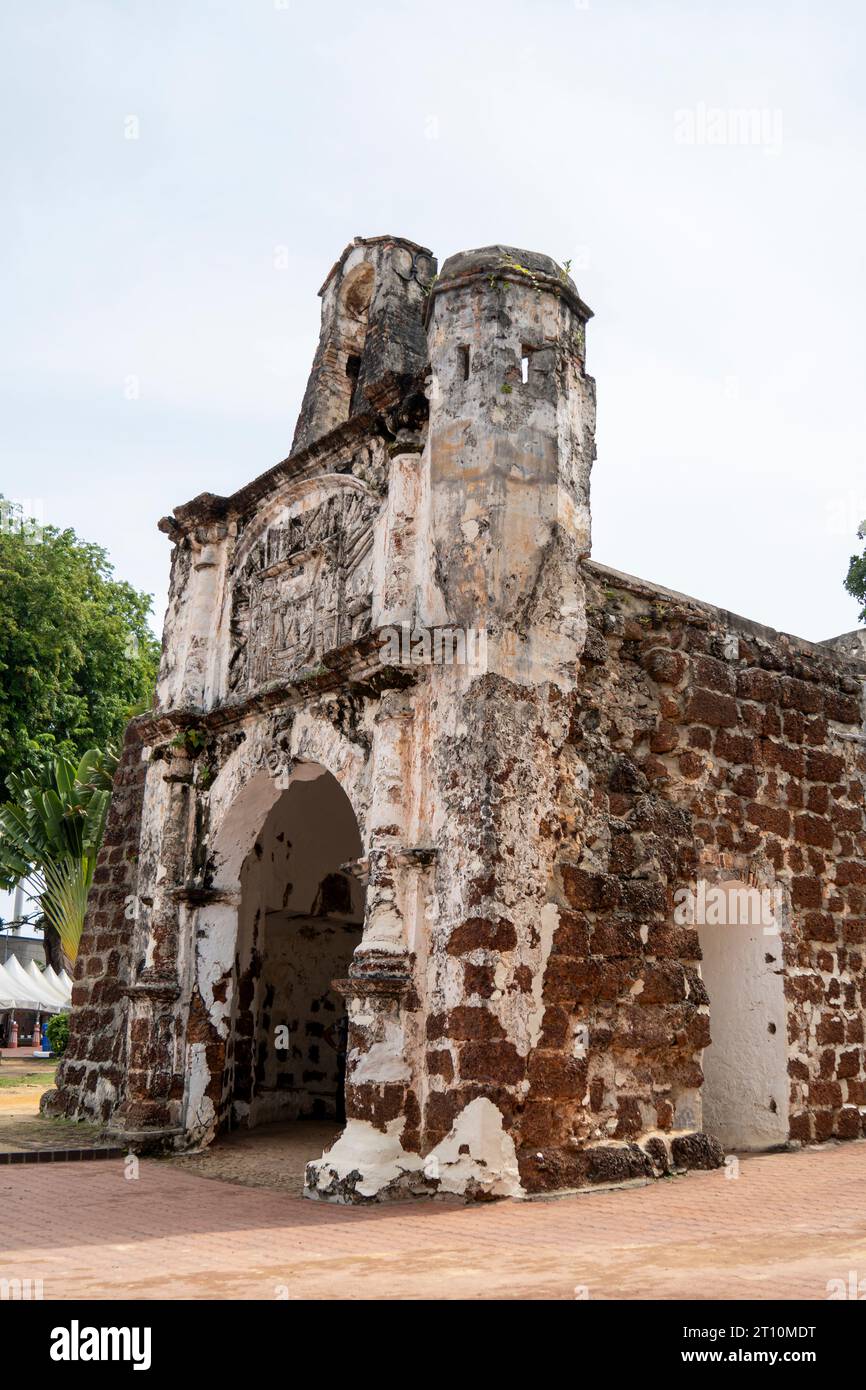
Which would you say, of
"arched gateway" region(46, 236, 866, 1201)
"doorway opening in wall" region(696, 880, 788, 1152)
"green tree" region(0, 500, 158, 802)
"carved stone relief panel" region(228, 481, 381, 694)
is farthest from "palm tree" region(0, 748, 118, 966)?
"doorway opening in wall" region(696, 880, 788, 1152)

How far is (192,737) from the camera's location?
9414 mm

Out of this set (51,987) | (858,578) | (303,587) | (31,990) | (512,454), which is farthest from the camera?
(51,987)

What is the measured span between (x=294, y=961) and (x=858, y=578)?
1114 centimetres

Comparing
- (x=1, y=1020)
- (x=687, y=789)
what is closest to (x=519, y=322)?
(x=687, y=789)

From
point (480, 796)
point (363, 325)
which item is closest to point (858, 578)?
point (363, 325)

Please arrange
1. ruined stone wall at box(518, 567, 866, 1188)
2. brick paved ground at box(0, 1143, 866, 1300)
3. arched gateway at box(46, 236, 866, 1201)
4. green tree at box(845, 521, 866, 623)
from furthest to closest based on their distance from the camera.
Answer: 1. green tree at box(845, 521, 866, 623)
2. ruined stone wall at box(518, 567, 866, 1188)
3. arched gateway at box(46, 236, 866, 1201)
4. brick paved ground at box(0, 1143, 866, 1300)

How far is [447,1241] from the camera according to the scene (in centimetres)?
517

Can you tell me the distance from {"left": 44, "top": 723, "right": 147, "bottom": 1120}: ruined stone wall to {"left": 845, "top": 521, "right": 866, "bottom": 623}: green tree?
444 inches

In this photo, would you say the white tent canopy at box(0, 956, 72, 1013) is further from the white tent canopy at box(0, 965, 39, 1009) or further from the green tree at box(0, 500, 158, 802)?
the green tree at box(0, 500, 158, 802)

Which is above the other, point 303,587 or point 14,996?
point 303,587

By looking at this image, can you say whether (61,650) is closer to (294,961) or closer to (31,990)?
(31,990)

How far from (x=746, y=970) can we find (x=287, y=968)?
414 centimetres

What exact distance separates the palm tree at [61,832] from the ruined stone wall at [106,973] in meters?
6.98

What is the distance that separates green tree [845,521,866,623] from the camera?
18375 mm
